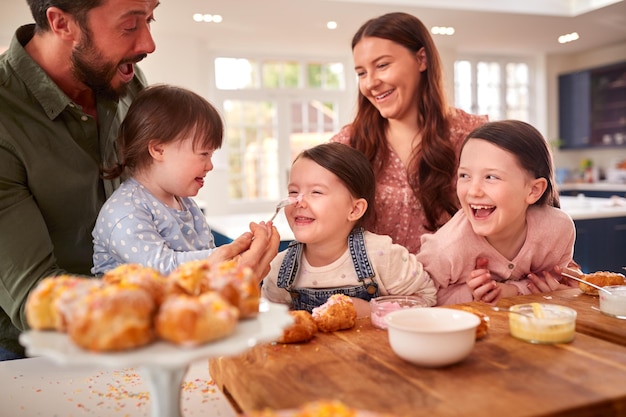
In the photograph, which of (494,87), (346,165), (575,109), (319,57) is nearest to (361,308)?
(346,165)

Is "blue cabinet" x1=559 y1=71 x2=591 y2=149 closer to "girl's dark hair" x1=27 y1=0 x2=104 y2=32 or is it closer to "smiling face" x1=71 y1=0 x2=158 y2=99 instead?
"smiling face" x1=71 y1=0 x2=158 y2=99

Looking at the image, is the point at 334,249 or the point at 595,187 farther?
the point at 595,187

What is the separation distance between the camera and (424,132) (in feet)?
7.09

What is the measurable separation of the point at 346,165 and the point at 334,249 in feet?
0.87

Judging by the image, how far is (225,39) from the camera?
711 centimetres

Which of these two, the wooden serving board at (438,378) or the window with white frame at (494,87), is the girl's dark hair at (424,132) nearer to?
the wooden serving board at (438,378)

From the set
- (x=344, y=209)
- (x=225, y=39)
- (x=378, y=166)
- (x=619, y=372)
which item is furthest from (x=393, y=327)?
(x=225, y=39)

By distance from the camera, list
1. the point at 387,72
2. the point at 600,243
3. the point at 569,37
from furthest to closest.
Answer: the point at 569,37 → the point at 600,243 → the point at 387,72

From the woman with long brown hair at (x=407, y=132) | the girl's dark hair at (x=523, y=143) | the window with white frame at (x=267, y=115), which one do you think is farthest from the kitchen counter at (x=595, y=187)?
the girl's dark hair at (x=523, y=143)

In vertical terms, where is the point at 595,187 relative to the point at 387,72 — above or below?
below

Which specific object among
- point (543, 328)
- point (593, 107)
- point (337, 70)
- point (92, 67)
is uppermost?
point (337, 70)

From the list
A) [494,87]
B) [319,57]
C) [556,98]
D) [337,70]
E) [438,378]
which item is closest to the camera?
[438,378]

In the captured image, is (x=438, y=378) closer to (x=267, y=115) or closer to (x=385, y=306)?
(x=385, y=306)

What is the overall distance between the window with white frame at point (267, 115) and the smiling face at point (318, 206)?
231 inches
